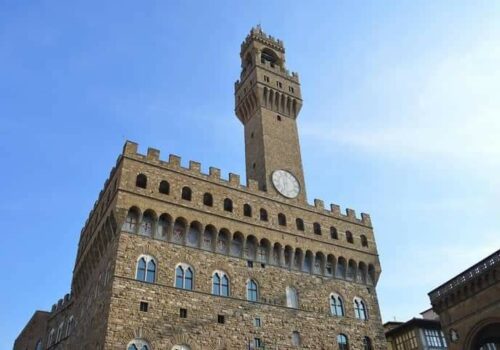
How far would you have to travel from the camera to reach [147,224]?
27.3m

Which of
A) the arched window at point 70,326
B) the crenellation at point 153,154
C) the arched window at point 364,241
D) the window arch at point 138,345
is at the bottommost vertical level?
the window arch at point 138,345

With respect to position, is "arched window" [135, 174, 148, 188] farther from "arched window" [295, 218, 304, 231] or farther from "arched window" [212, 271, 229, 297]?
"arched window" [295, 218, 304, 231]

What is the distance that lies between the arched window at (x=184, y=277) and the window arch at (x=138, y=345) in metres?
3.66

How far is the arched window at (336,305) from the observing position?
31.1m

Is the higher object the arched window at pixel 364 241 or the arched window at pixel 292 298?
the arched window at pixel 364 241

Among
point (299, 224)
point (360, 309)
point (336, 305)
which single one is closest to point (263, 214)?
point (299, 224)

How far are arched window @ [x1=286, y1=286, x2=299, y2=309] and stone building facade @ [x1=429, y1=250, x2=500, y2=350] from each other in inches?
327

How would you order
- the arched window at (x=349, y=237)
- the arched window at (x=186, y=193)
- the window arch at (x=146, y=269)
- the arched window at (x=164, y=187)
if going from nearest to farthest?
the window arch at (x=146, y=269) < the arched window at (x=164, y=187) < the arched window at (x=186, y=193) < the arched window at (x=349, y=237)

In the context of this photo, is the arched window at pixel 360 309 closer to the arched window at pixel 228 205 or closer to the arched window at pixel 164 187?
the arched window at pixel 228 205

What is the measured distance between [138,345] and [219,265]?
685 centimetres

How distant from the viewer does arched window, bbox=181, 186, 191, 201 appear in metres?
29.2

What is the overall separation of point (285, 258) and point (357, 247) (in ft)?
20.9

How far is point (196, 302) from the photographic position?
26266 millimetres

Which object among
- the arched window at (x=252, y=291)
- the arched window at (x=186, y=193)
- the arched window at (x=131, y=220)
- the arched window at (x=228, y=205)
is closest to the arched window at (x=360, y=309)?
the arched window at (x=252, y=291)
